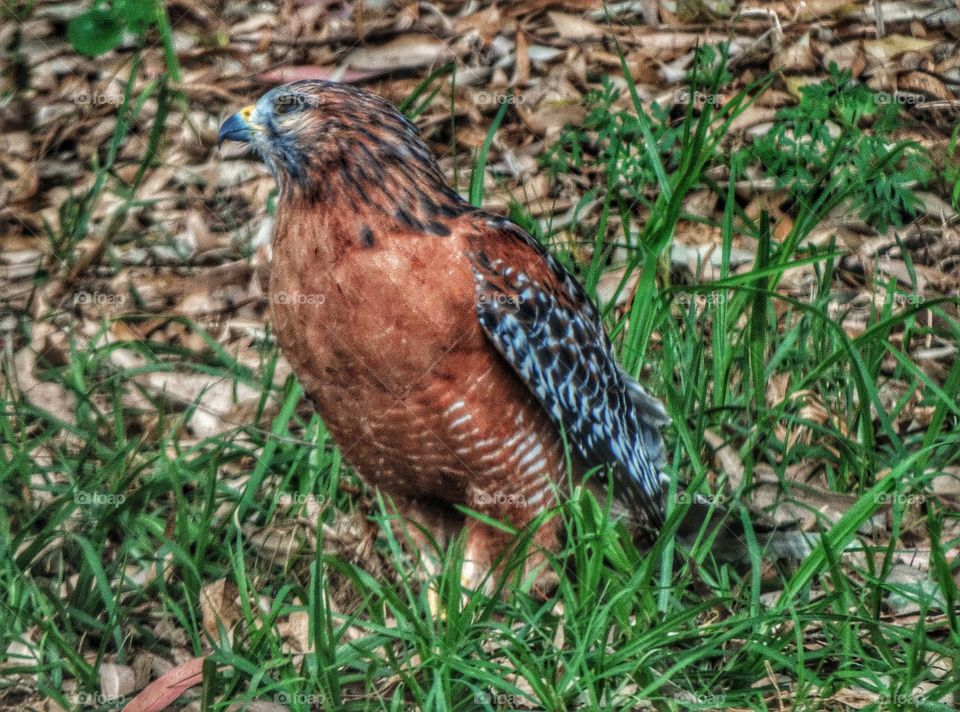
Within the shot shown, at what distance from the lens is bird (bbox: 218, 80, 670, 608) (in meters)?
4.42

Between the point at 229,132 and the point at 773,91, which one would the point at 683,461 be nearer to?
the point at 229,132

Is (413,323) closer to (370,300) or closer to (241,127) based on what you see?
(370,300)

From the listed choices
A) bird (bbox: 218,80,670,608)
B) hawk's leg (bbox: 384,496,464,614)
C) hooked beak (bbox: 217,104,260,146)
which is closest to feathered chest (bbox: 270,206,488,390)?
bird (bbox: 218,80,670,608)

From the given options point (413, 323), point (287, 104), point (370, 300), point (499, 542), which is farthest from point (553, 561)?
point (287, 104)

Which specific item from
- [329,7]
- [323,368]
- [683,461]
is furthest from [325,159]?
[329,7]

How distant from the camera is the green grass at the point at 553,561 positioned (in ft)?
12.9

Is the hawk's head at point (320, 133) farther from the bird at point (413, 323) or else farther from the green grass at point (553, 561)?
the green grass at point (553, 561)

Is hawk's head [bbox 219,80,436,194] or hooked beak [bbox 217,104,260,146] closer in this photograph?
hawk's head [bbox 219,80,436,194]

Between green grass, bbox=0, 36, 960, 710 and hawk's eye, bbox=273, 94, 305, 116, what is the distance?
1294 millimetres

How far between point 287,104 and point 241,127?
20cm

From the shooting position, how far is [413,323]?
172 inches

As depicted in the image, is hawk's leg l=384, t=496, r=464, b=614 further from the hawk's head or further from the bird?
the hawk's head

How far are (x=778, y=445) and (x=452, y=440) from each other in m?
1.64

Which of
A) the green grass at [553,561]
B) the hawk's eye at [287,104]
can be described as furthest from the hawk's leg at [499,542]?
the hawk's eye at [287,104]
